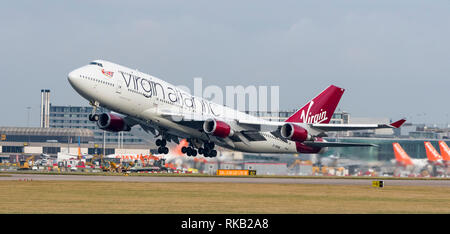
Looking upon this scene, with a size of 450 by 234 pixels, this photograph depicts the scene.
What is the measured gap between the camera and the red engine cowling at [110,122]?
211ft

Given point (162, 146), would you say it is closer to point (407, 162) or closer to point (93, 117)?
point (93, 117)

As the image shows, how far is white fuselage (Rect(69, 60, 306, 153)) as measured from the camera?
53219 millimetres

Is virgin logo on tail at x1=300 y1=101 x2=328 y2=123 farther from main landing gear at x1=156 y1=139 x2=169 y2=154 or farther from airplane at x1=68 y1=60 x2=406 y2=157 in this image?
main landing gear at x1=156 y1=139 x2=169 y2=154

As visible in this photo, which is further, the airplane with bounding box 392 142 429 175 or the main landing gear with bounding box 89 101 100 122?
the airplane with bounding box 392 142 429 175

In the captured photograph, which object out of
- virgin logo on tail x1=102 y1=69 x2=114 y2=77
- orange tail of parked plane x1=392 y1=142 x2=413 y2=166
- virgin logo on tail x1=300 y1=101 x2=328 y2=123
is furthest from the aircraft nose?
orange tail of parked plane x1=392 y1=142 x2=413 y2=166

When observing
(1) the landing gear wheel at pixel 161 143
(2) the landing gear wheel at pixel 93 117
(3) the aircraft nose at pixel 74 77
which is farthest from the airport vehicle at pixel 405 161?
(3) the aircraft nose at pixel 74 77

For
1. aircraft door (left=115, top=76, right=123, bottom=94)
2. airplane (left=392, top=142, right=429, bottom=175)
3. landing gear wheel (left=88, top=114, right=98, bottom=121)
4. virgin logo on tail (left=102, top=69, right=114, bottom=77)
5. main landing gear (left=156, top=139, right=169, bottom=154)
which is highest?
virgin logo on tail (left=102, top=69, right=114, bottom=77)

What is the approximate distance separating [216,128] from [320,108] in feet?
55.6

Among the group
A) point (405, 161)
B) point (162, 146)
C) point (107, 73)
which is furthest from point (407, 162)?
point (107, 73)

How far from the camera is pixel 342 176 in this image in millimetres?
87812
